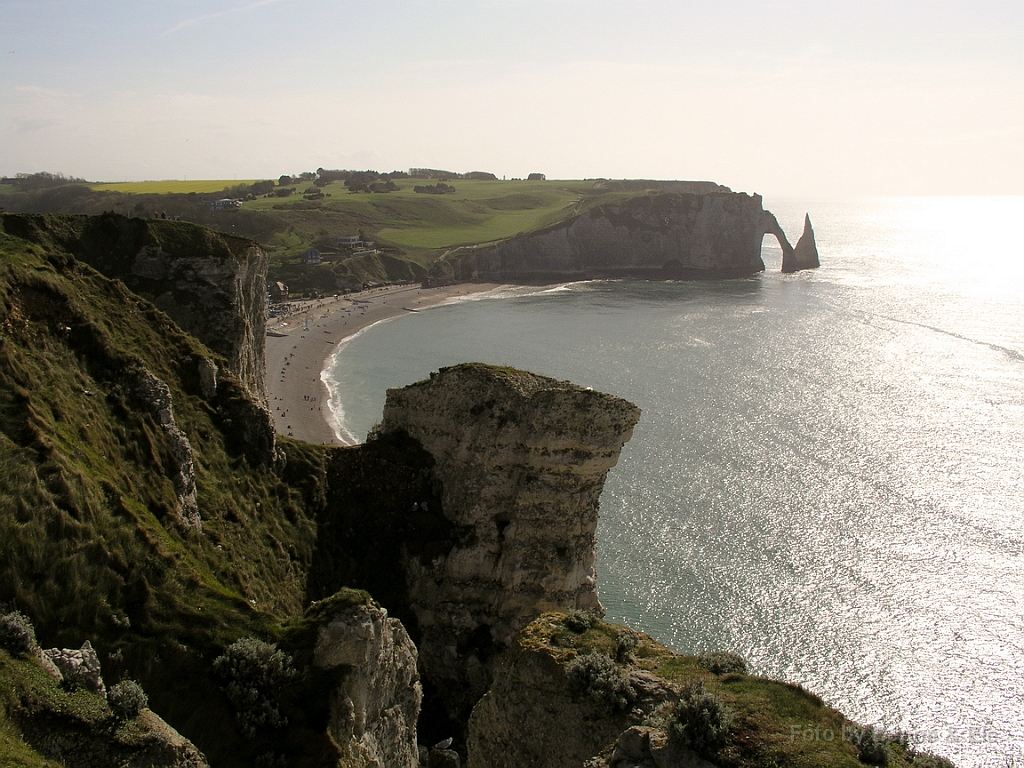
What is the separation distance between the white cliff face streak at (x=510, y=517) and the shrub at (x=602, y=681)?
1220 cm

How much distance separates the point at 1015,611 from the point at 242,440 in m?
44.1

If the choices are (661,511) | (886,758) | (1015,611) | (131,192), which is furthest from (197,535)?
(131,192)

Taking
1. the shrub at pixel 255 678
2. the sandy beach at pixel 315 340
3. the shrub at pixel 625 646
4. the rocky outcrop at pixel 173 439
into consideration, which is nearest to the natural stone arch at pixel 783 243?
the sandy beach at pixel 315 340

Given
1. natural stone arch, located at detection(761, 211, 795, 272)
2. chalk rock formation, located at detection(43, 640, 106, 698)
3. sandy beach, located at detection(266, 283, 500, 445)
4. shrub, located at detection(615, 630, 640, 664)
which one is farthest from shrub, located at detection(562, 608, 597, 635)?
natural stone arch, located at detection(761, 211, 795, 272)

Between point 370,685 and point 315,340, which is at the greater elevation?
point 370,685

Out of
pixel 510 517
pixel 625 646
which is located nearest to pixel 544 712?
pixel 625 646

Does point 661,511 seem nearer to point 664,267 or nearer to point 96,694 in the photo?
point 96,694

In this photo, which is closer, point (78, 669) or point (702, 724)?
point (702, 724)

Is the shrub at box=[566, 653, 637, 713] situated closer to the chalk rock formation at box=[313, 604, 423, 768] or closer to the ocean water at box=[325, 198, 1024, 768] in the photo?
the chalk rock formation at box=[313, 604, 423, 768]

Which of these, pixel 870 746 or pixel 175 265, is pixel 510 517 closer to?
pixel 870 746

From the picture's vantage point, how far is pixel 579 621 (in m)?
20.5

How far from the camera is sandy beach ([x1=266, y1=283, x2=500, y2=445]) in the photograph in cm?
7544

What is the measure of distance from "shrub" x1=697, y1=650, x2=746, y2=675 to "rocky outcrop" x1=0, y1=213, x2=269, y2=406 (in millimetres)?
28104

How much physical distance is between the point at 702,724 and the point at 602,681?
3.80m
